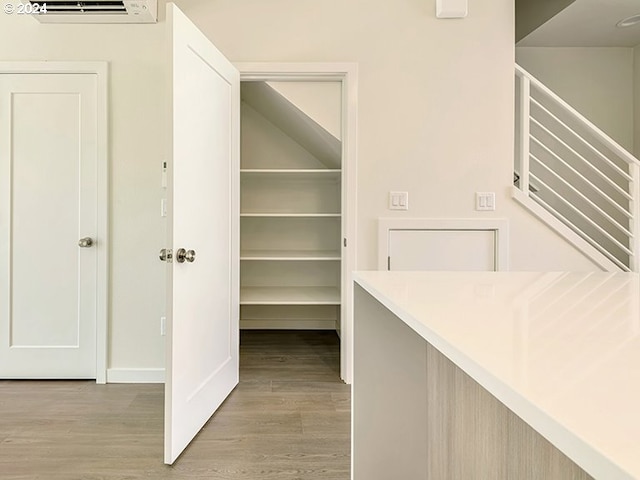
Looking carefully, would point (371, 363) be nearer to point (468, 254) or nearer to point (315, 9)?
point (468, 254)

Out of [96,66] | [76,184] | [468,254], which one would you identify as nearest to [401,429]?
[468,254]

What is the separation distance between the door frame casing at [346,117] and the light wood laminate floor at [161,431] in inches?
18.9

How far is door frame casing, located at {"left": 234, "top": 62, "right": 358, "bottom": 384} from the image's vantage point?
280 cm

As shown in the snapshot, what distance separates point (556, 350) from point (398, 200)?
2.40 meters

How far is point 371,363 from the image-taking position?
3.98 ft

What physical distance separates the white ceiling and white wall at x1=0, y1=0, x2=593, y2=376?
95 cm

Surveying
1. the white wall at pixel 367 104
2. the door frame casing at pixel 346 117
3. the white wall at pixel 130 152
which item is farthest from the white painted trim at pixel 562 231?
the white wall at pixel 130 152

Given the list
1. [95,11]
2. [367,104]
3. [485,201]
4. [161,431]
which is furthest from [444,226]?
[95,11]

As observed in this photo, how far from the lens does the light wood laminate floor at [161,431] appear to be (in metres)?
1.81

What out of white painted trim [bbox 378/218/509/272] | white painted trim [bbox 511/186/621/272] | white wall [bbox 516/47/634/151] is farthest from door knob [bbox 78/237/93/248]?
white wall [bbox 516/47/634/151]

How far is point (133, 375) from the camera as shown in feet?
9.31

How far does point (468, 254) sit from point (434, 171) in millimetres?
578

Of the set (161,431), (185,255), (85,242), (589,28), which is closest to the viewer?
(185,255)

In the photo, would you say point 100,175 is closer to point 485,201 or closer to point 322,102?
point 322,102
